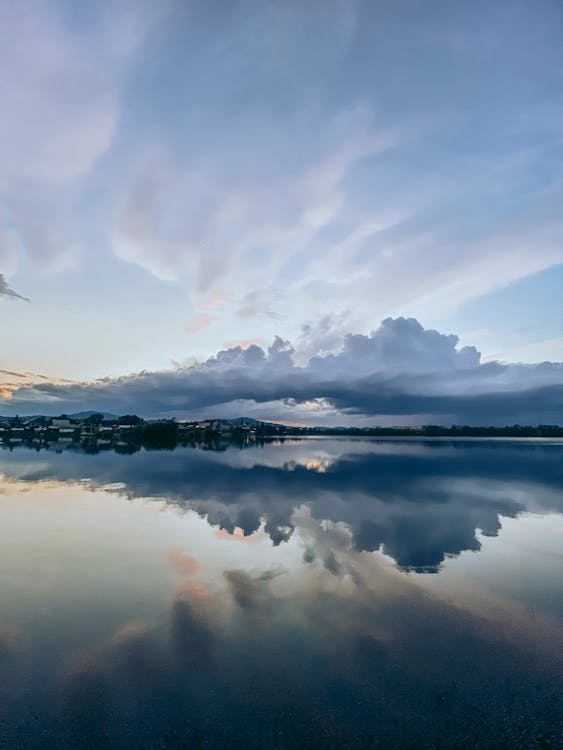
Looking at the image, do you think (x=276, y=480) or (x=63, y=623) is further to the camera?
(x=276, y=480)

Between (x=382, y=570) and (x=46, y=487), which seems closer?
(x=382, y=570)

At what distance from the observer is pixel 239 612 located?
51.3 ft

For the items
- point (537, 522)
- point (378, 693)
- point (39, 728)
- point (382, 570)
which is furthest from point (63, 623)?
point (537, 522)

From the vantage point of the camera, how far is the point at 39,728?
943 centimetres

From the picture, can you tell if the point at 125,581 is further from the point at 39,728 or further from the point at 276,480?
the point at 276,480

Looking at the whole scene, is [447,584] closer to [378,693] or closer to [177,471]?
[378,693]

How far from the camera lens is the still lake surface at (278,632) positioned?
960 centimetres

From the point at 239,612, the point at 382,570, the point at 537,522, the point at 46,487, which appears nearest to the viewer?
the point at 239,612

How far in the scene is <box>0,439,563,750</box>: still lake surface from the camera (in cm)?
960

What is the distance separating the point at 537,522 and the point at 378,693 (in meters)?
29.0

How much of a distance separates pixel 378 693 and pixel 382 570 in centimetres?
1039

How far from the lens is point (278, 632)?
1409 centimetres

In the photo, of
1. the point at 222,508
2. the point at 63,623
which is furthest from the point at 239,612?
the point at 222,508

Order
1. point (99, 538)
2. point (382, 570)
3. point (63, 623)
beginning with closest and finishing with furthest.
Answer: point (63, 623)
point (382, 570)
point (99, 538)
